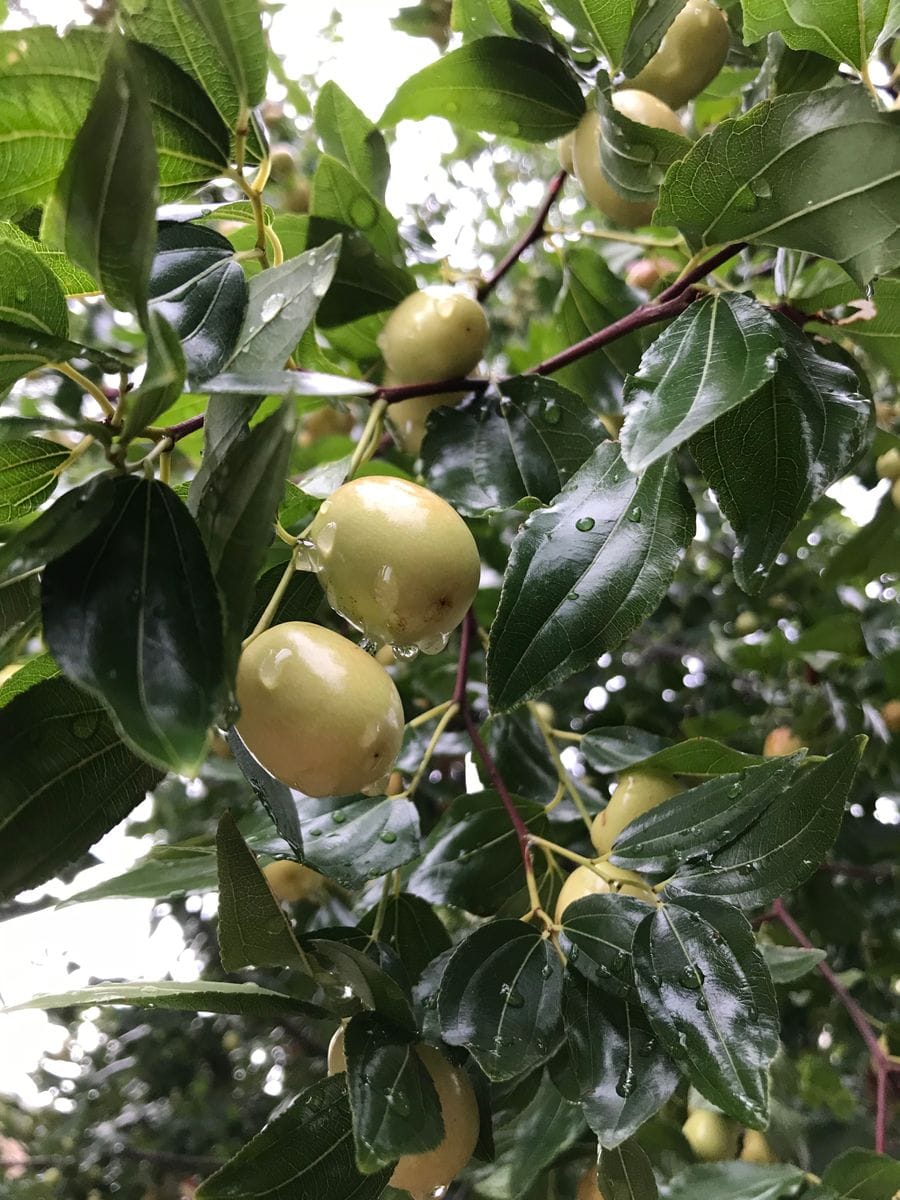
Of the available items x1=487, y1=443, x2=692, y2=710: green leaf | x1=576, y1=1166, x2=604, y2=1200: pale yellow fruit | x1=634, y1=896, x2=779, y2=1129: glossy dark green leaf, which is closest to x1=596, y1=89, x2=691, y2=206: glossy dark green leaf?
x1=487, y1=443, x2=692, y2=710: green leaf

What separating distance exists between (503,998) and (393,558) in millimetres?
293

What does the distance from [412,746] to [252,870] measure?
427 millimetres

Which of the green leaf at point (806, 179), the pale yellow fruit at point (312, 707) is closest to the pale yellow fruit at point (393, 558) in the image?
the pale yellow fruit at point (312, 707)

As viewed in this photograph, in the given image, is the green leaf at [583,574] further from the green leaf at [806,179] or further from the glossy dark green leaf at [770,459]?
the green leaf at [806,179]

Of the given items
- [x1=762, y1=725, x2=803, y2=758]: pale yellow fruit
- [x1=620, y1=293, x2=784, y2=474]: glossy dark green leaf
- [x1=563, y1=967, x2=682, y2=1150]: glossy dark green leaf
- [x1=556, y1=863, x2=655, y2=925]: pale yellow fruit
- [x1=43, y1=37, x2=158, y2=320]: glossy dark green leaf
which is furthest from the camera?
[x1=762, y1=725, x2=803, y2=758]: pale yellow fruit

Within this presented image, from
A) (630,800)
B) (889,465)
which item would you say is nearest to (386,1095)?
(630,800)

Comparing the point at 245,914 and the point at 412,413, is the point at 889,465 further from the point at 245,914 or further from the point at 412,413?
the point at 245,914

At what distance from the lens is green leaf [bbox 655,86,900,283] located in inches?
19.3

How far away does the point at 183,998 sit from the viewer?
57 centimetres

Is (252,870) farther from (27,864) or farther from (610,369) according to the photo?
(610,369)

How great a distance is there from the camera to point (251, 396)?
1.48ft

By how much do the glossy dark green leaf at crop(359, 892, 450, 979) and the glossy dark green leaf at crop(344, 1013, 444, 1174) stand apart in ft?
0.52

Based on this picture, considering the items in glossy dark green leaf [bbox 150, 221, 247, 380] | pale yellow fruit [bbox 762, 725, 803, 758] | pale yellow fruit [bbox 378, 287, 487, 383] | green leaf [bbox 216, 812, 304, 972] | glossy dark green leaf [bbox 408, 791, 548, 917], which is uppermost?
glossy dark green leaf [bbox 150, 221, 247, 380]

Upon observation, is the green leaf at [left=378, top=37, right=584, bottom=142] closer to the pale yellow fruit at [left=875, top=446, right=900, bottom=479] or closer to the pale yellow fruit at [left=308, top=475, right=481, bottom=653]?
the pale yellow fruit at [left=308, top=475, right=481, bottom=653]
